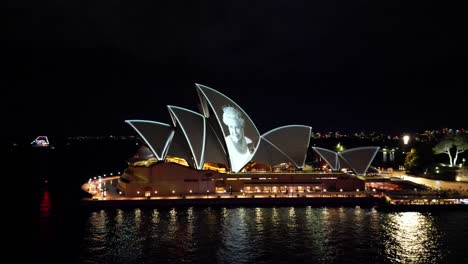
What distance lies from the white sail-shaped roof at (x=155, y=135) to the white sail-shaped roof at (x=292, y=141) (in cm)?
952

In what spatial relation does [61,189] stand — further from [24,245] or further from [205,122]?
[24,245]

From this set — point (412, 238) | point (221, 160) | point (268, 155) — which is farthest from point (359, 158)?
point (412, 238)

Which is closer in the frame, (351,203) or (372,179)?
(351,203)

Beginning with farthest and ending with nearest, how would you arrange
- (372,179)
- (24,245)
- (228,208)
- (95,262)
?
(372,179) → (228,208) → (24,245) → (95,262)

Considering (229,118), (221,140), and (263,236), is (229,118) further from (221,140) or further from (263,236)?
(263,236)

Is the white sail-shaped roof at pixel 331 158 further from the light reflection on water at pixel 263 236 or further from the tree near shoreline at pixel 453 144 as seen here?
the tree near shoreline at pixel 453 144

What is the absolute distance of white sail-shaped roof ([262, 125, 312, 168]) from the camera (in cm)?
4235

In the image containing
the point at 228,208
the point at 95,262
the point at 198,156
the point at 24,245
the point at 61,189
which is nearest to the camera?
the point at 95,262

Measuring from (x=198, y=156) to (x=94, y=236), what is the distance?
44.1 ft

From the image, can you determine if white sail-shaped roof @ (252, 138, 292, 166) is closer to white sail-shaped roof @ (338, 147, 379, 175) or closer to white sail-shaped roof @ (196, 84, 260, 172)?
white sail-shaped roof @ (196, 84, 260, 172)

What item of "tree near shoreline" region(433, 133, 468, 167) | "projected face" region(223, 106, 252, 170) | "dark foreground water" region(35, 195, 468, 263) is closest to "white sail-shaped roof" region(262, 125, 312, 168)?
"projected face" region(223, 106, 252, 170)

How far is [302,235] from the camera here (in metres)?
25.6

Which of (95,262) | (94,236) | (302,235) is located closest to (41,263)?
(95,262)

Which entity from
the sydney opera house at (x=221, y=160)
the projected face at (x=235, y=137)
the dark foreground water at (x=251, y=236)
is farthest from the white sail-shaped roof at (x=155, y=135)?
the dark foreground water at (x=251, y=236)
